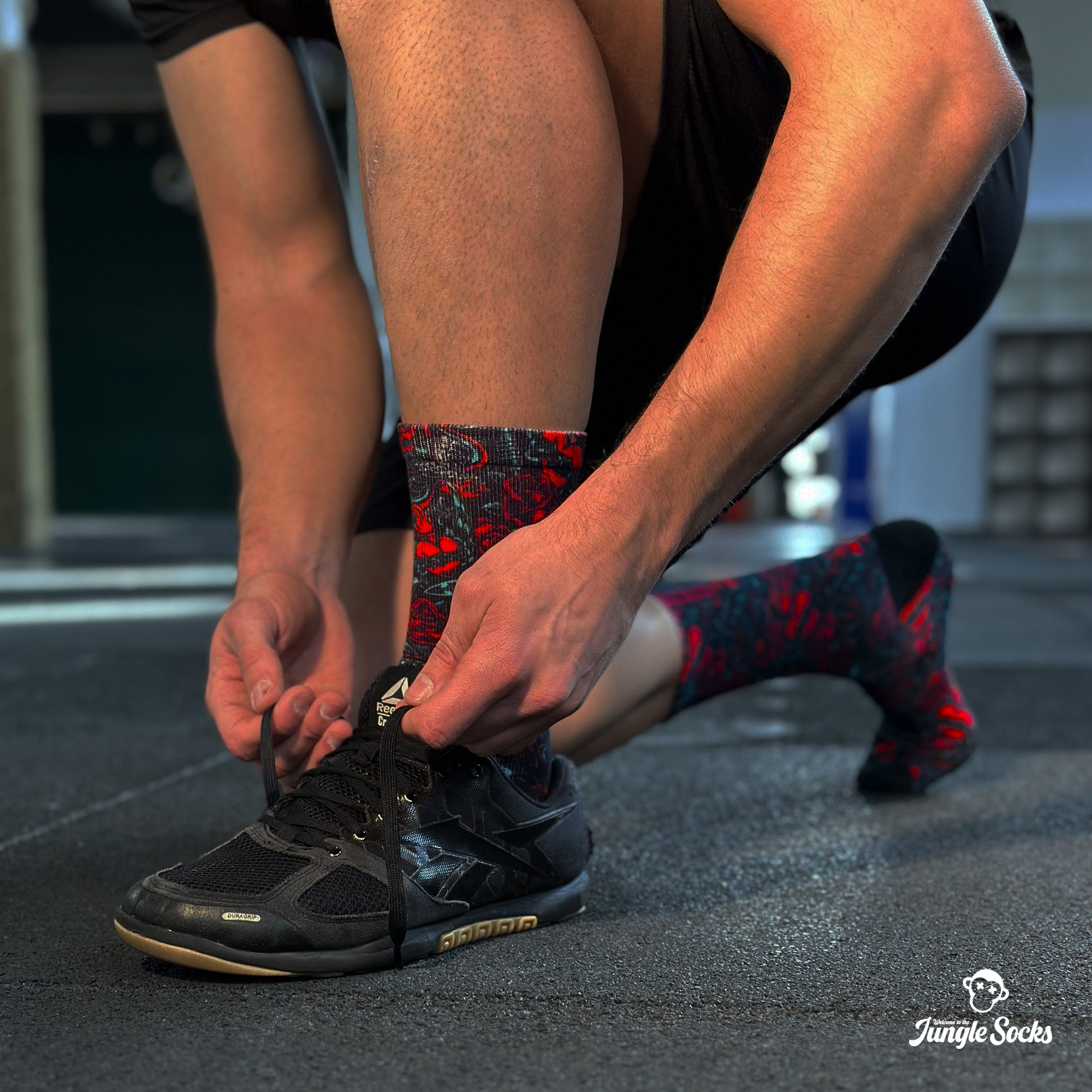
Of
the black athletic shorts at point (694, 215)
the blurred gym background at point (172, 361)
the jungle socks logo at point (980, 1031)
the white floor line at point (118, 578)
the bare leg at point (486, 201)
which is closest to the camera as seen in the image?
the jungle socks logo at point (980, 1031)

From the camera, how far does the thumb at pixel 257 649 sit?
69 centimetres

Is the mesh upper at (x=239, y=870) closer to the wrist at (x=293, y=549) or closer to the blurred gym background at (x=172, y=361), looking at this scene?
the wrist at (x=293, y=549)

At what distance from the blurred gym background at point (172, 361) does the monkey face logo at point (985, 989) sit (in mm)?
3129

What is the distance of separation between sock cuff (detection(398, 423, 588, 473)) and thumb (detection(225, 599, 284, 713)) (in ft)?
0.51

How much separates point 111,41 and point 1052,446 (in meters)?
6.87

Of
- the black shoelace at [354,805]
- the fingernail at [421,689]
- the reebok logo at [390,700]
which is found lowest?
the black shoelace at [354,805]

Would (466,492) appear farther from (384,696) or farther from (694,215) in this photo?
(694,215)

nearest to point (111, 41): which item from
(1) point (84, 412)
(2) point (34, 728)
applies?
(1) point (84, 412)

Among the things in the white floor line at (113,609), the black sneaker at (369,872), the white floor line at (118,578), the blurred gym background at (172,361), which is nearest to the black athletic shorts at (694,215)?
the black sneaker at (369,872)

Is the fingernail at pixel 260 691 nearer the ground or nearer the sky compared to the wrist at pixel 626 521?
nearer the ground

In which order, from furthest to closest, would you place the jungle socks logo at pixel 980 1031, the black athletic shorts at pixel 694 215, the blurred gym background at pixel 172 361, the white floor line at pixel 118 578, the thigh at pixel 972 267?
1. the blurred gym background at pixel 172 361
2. the white floor line at pixel 118 578
3. the thigh at pixel 972 267
4. the black athletic shorts at pixel 694 215
5. the jungle socks logo at pixel 980 1031

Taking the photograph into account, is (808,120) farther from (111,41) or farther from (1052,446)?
(111,41)

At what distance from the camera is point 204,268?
31.7ft

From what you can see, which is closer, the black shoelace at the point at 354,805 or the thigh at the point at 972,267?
the black shoelace at the point at 354,805
